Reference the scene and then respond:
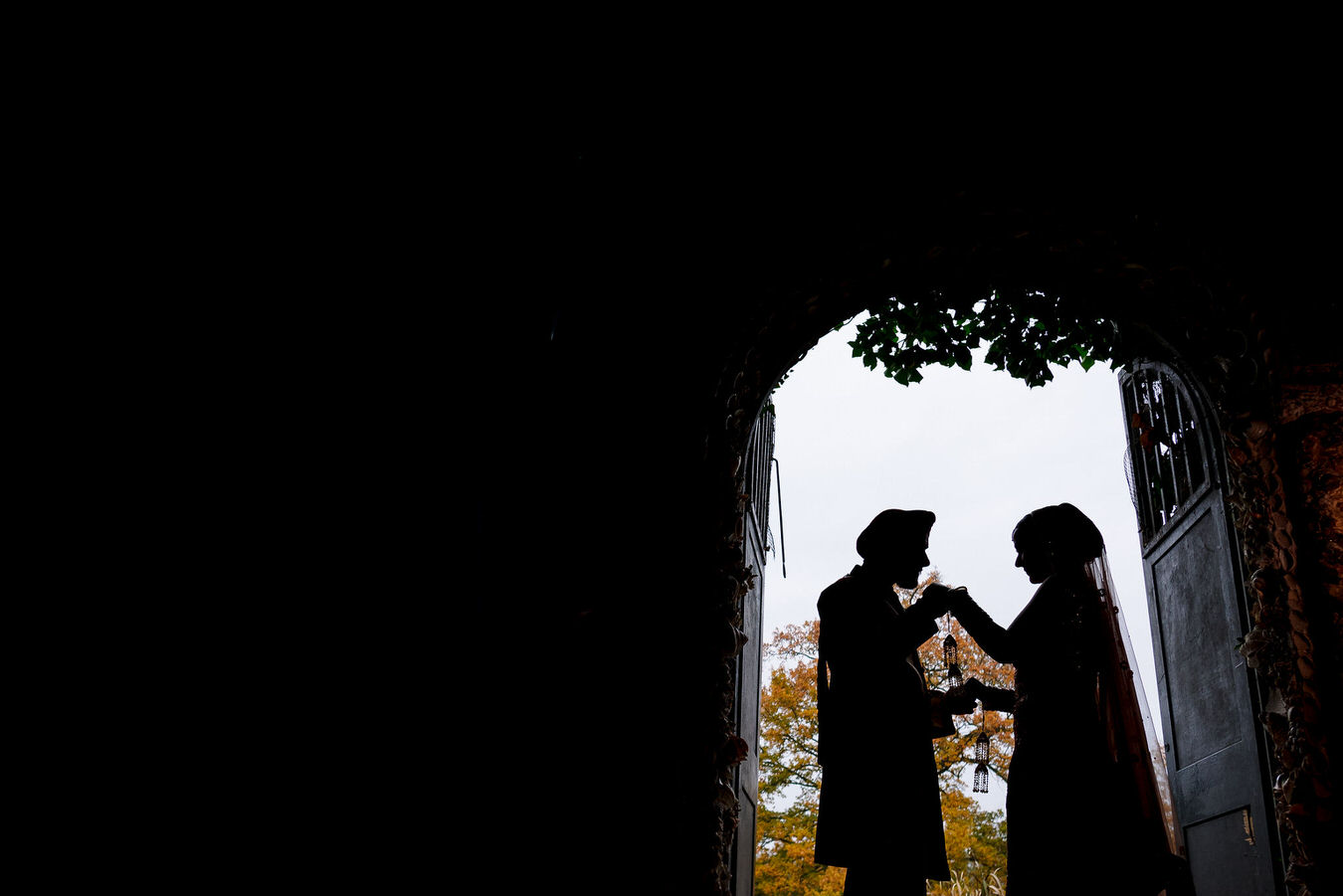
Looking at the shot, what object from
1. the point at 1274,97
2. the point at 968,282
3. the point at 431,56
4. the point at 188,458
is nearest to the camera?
the point at 188,458

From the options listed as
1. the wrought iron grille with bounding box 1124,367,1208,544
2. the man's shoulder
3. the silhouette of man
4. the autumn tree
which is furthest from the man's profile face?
the autumn tree

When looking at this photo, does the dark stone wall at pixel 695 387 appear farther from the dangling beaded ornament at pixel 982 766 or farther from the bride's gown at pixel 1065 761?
the dangling beaded ornament at pixel 982 766

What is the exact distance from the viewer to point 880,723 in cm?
338

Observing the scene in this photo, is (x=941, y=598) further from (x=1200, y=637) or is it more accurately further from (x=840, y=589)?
(x=1200, y=637)

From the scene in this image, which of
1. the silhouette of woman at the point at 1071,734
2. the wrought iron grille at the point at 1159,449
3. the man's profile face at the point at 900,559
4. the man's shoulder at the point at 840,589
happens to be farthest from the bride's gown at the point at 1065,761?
the wrought iron grille at the point at 1159,449

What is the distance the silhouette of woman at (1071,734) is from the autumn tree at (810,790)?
367 inches

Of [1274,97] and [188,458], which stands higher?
[1274,97]

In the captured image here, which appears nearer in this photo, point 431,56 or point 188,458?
point 188,458

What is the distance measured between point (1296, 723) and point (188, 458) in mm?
3926

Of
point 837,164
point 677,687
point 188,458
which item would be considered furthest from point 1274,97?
point 188,458

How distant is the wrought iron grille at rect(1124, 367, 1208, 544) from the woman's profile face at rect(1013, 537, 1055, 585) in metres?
1.04

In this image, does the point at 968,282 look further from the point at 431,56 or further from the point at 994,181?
the point at 431,56

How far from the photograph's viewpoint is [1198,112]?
4.04 metres

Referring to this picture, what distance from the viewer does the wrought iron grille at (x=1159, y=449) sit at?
4.67 m
